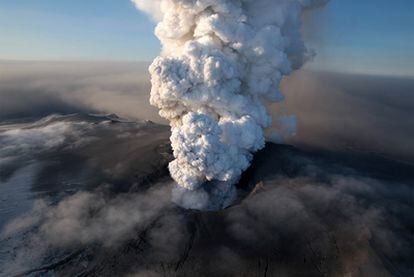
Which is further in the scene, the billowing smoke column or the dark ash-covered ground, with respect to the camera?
the billowing smoke column

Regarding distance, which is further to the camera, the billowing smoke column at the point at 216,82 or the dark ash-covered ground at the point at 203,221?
the billowing smoke column at the point at 216,82

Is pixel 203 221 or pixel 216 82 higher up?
pixel 216 82

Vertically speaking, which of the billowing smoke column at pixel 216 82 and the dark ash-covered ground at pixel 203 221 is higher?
the billowing smoke column at pixel 216 82

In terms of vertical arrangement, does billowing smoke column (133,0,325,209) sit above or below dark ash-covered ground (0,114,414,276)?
above

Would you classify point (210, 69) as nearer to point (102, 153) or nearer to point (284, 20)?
point (284, 20)
